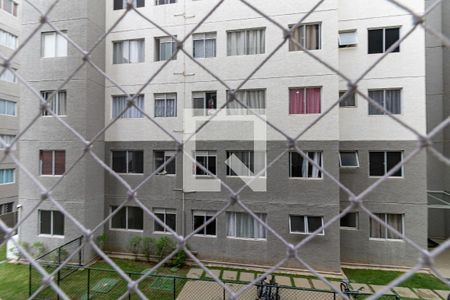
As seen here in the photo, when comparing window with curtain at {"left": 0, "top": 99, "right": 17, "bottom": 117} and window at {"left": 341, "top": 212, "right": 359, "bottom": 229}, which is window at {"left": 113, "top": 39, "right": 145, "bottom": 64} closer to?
window at {"left": 341, "top": 212, "right": 359, "bottom": 229}

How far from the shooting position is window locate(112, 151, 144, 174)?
6.84 meters

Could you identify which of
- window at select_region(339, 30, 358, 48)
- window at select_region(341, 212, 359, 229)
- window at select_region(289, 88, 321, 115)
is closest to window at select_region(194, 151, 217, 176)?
window at select_region(289, 88, 321, 115)

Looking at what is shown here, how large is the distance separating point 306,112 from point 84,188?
5.77m

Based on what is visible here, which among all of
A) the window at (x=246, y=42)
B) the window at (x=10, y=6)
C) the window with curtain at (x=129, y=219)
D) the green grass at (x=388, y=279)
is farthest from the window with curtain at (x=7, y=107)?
the green grass at (x=388, y=279)

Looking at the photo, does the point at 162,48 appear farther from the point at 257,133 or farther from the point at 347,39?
the point at 347,39

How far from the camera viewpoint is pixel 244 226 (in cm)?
630

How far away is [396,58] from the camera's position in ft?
20.1

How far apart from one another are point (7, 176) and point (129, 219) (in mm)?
7649

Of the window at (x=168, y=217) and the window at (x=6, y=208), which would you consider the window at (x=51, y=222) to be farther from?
the window at (x=6, y=208)

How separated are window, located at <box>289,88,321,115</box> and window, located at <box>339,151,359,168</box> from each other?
1.42 metres

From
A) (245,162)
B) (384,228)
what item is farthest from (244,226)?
(384,228)

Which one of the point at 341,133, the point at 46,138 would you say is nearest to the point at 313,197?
the point at 341,133

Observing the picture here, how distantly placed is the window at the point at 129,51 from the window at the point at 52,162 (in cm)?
292

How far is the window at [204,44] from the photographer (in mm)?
6637
